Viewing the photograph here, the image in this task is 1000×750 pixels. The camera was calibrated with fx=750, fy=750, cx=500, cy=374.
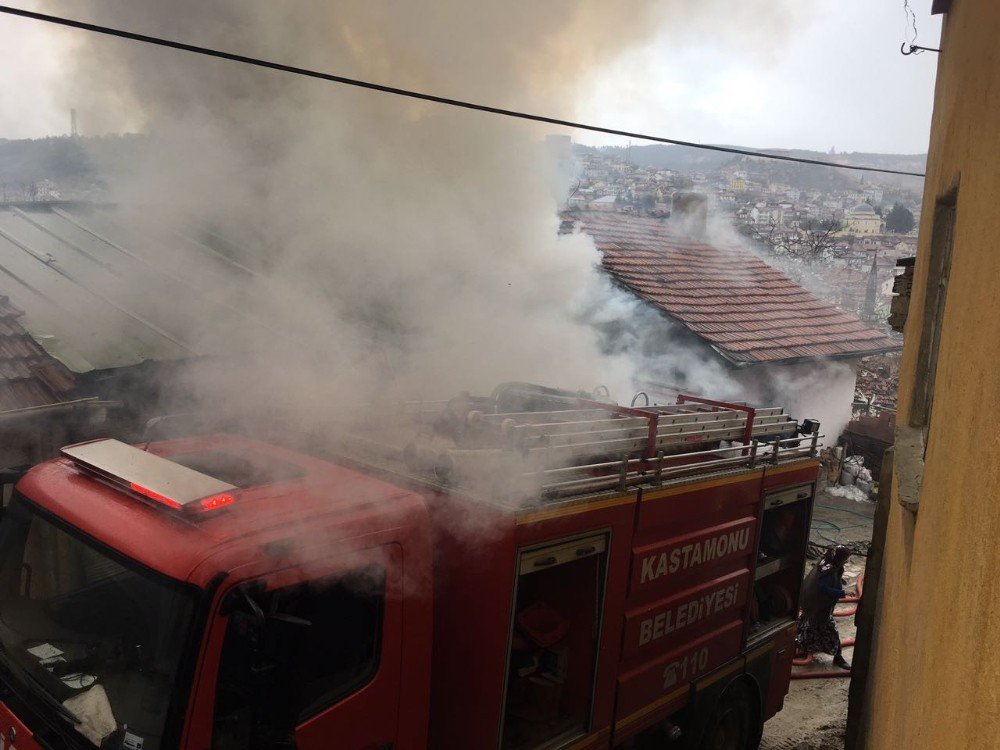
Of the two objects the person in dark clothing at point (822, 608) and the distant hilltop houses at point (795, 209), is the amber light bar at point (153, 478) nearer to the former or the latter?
the person in dark clothing at point (822, 608)

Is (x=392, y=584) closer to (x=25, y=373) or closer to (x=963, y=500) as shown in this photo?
(x=963, y=500)

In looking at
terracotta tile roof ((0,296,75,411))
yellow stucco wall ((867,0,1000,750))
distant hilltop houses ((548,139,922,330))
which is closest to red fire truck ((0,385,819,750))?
yellow stucco wall ((867,0,1000,750))

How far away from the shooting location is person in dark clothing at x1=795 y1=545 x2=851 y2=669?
730 cm

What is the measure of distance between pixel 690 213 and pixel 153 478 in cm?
1341

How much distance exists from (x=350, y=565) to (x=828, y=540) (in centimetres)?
906

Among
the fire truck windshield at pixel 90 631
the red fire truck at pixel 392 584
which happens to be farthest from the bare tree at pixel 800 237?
the fire truck windshield at pixel 90 631

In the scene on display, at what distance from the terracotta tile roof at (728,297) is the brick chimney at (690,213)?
49cm

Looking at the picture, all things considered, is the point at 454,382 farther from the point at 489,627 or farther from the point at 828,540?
the point at 828,540

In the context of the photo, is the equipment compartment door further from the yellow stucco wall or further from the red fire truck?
the yellow stucco wall

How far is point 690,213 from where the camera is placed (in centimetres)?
1467

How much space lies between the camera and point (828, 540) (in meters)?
10.1

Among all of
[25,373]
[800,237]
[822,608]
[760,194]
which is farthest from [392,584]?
[760,194]

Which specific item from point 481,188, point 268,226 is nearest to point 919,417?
point 481,188

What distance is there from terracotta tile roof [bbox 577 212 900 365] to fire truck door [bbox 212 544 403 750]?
7976 mm
